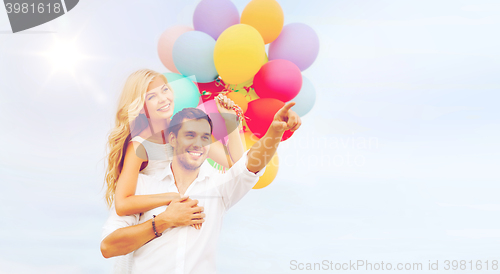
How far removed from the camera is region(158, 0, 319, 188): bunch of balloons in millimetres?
2277

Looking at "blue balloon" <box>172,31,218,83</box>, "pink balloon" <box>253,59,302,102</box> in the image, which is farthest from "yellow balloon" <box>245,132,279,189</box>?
"blue balloon" <box>172,31,218,83</box>

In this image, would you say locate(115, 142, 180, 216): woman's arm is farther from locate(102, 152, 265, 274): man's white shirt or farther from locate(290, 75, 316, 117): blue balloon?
locate(290, 75, 316, 117): blue balloon

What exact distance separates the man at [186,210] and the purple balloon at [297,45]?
1044 mm

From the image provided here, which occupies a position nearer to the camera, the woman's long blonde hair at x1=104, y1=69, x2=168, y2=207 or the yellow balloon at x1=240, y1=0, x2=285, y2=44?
the woman's long blonde hair at x1=104, y1=69, x2=168, y2=207

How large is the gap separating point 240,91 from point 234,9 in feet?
1.93

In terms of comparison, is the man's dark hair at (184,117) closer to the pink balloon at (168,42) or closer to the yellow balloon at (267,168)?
the yellow balloon at (267,168)

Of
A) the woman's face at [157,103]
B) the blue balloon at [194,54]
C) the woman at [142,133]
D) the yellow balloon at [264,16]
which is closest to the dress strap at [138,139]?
the woman at [142,133]

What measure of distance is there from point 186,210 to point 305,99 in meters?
1.39

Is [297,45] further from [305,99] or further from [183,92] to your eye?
[183,92]

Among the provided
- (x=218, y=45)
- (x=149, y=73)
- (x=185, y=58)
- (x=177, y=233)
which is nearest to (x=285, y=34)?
(x=218, y=45)

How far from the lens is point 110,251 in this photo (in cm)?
164

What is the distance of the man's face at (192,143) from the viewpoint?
1.73 m

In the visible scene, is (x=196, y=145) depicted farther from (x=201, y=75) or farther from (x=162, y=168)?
(x=201, y=75)

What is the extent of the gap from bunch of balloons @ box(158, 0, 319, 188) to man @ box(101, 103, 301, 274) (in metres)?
0.45
